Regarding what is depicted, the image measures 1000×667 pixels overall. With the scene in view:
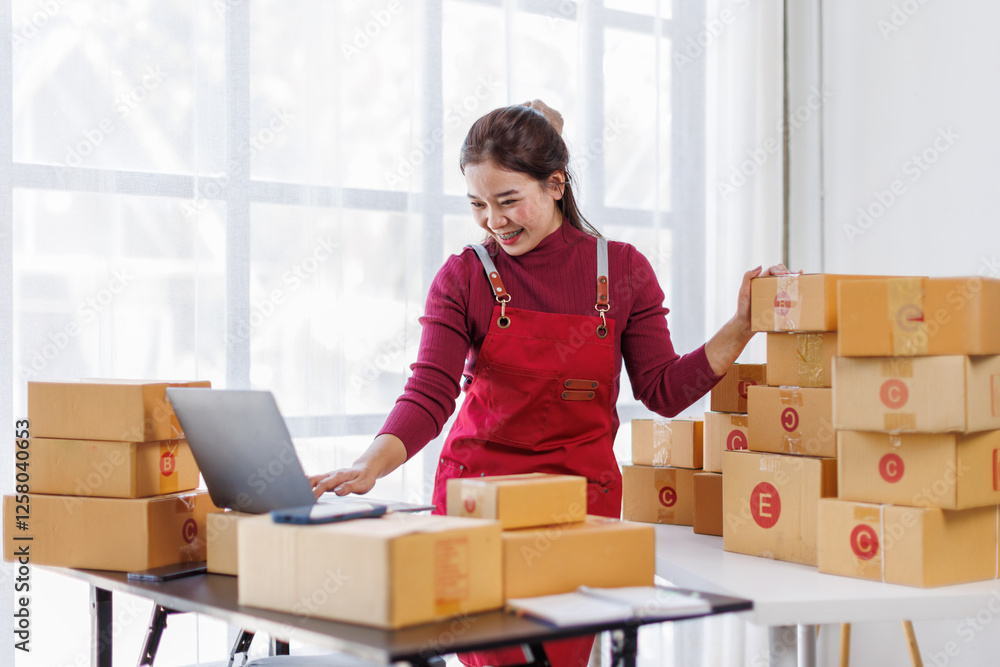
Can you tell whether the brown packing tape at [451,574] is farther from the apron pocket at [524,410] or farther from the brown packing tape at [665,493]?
the brown packing tape at [665,493]

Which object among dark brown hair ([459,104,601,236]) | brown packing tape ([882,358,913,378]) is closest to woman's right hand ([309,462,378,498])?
dark brown hair ([459,104,601,236])

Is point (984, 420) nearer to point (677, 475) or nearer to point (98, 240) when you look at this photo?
point (677, 475)

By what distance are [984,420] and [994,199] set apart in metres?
1.32

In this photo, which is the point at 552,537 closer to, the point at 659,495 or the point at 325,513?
the point at 325,513

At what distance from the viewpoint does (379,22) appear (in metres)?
2.54

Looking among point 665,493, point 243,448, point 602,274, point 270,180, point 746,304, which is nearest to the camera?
point 243,448

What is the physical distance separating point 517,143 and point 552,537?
2.85 feet

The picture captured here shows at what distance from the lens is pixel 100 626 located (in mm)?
1564

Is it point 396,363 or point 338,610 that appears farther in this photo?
point 396,363

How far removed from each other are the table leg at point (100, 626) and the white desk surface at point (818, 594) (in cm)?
98

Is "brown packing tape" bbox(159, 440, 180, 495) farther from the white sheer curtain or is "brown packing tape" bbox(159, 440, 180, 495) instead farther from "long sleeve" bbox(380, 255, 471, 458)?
the white sheer curtain

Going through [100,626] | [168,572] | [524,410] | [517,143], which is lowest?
[100,626]

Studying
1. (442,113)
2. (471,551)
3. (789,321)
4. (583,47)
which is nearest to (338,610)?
(471,551)

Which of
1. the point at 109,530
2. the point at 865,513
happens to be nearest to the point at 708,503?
the point at 865,513
